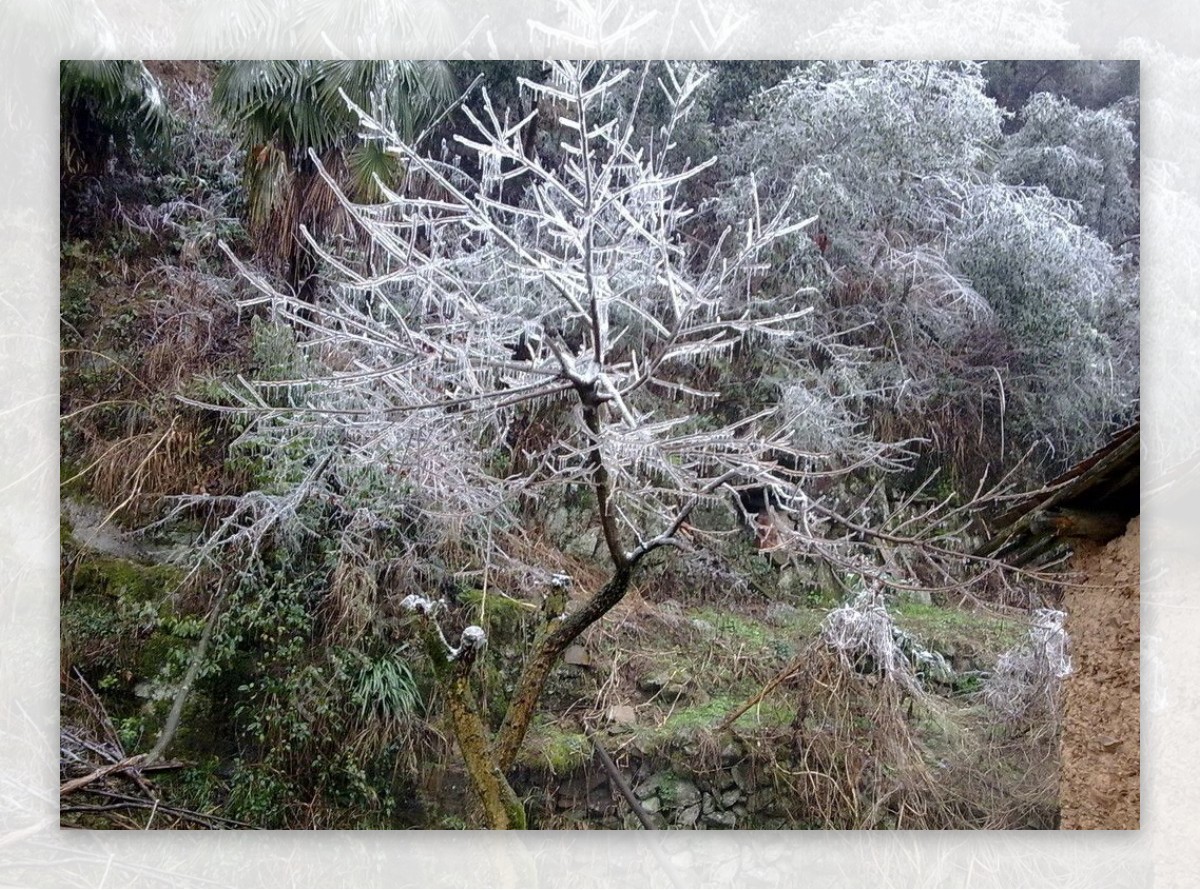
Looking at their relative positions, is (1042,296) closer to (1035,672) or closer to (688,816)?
(1035,672)

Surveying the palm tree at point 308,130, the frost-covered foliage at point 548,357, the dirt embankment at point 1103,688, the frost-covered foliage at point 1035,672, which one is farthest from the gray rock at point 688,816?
the palm tree at point 308,130

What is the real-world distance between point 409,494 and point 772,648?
43.9 inches

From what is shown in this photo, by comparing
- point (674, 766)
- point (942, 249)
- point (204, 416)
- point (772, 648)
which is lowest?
point (674, 766)

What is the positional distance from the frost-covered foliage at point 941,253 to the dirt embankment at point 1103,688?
1.16ft

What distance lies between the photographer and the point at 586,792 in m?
4.32

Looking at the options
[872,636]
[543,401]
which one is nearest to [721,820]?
[872,636]

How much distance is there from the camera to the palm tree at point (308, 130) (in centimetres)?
430

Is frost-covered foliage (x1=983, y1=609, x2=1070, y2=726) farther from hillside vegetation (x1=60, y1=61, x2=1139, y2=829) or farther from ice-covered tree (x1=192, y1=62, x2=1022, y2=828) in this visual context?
ice-covered tree (x1=192, y1=62, x2=1022, y2=828)

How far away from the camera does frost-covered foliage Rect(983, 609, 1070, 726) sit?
427 centimetres

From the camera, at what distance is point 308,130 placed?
4309 millimetres

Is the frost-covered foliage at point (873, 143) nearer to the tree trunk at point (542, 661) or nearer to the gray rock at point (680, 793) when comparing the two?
the tree trunk at point (542, 661)

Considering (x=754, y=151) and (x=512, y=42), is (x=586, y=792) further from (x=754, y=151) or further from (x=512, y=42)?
(x=512, y=42)

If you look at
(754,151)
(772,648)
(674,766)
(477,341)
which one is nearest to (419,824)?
(674,766)

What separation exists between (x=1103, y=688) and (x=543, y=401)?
1776 millimetres
